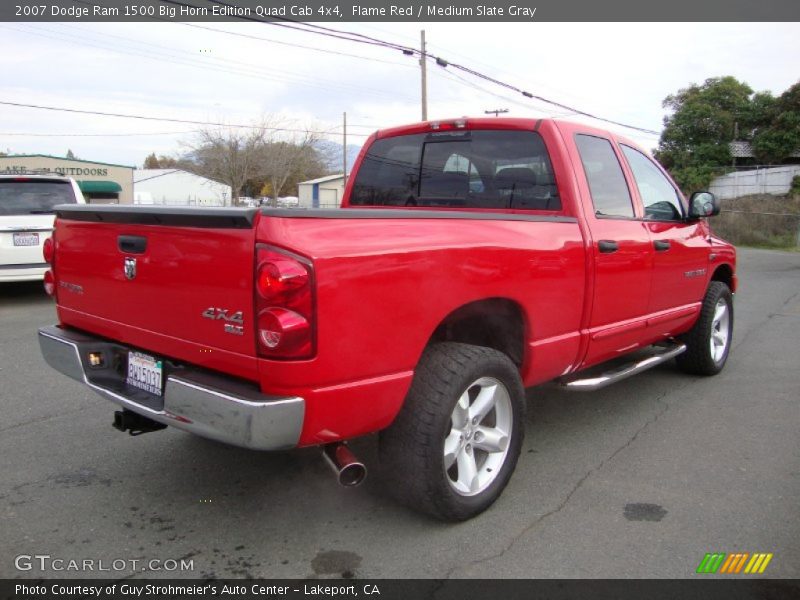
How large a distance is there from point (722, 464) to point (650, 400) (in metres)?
1.22

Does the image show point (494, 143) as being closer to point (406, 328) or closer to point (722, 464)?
point (406, 328)

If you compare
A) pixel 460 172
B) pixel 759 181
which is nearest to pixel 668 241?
pixel 460 172

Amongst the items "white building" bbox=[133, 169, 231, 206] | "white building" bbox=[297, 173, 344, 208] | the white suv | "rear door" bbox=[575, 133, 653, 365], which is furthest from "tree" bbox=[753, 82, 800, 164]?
"white building" bbox=[133, 169, 231, 206]

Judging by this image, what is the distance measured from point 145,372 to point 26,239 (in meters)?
6.84

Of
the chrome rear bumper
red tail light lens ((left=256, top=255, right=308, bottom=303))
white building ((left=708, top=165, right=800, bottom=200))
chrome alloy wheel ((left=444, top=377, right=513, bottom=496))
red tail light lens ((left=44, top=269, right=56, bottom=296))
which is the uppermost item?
white building ((left=708, top=165, right=800, bottom=200))

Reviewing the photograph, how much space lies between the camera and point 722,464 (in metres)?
3.82

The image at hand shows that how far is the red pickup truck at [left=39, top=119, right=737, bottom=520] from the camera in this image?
2.40 m

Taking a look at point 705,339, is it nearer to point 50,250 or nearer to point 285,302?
point 285,302

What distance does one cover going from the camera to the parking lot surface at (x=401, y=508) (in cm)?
278

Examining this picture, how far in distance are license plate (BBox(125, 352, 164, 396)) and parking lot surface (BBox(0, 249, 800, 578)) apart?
26.6 inches

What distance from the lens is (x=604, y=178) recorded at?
13.7ft

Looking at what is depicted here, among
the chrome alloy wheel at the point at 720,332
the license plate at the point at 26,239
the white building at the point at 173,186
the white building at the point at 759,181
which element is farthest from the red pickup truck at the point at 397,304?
the white building at the point at 173,186

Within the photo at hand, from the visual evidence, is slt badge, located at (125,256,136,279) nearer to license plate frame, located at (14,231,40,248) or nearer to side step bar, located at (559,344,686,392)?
side step bar, located at (559,344,686,392)
